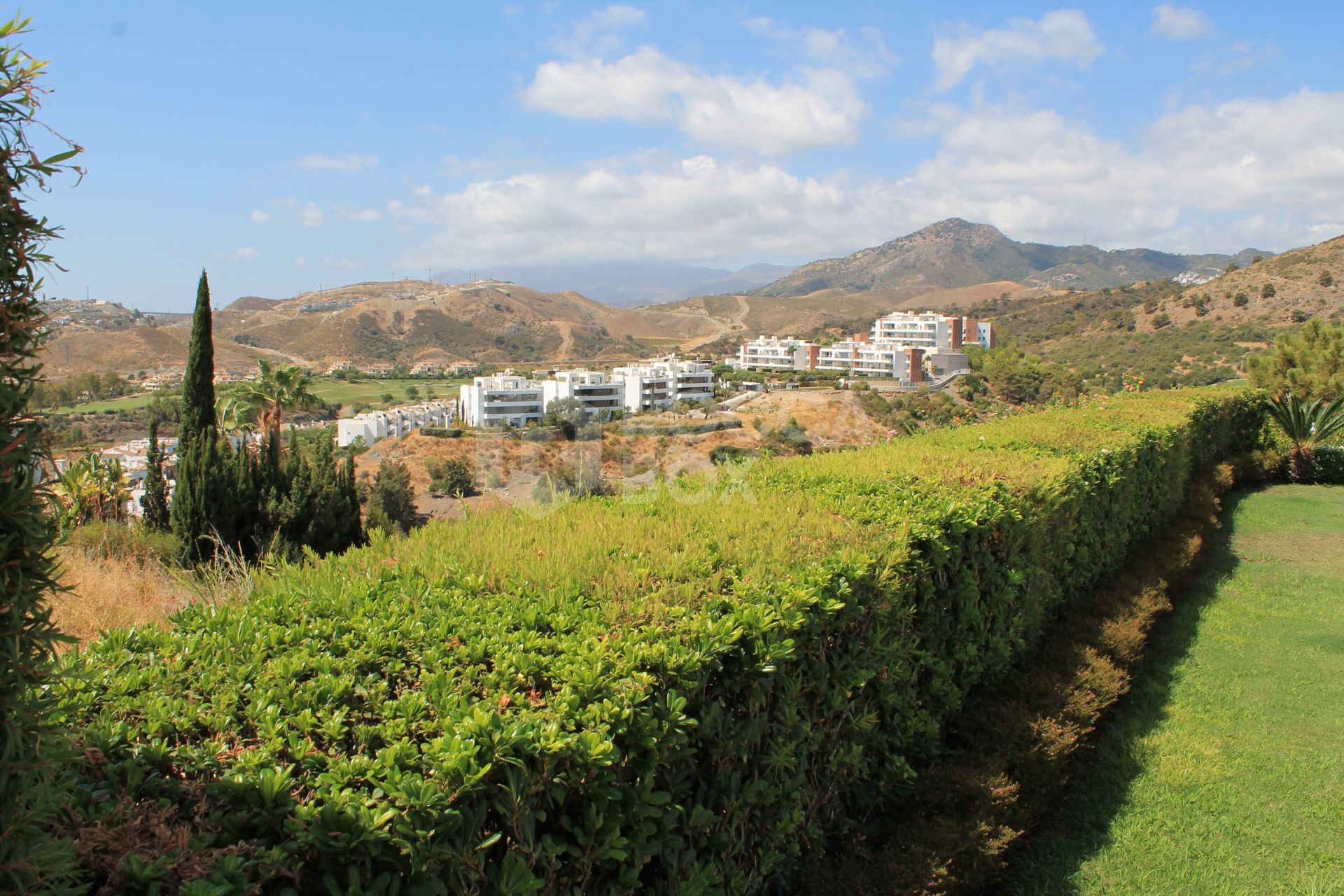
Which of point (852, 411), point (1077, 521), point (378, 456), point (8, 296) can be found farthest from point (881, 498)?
point (378, 456)

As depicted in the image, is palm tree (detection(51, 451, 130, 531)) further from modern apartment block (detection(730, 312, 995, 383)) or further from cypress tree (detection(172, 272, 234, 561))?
modern apartment block (detection(730, 312, 995, 383))

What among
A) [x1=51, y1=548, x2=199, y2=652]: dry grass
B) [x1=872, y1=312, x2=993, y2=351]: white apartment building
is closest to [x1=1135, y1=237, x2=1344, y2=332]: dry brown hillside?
[x1=872, y1=312, x2=993, y2=351]: white apartment building

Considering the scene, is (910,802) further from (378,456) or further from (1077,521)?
(378,456)

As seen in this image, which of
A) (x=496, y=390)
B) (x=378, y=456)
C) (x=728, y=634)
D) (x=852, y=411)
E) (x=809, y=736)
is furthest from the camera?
(x=496, y=390)

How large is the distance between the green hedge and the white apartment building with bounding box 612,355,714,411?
5537cm

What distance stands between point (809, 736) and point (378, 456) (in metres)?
39.7

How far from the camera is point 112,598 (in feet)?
16.3

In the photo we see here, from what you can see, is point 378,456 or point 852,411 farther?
point 378,456

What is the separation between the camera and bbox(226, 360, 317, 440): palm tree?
30838 millimetres

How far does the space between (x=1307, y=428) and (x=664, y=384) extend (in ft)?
185

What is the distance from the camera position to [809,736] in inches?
107

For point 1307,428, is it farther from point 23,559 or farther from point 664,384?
point 664,384

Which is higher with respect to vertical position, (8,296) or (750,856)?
(8,296)

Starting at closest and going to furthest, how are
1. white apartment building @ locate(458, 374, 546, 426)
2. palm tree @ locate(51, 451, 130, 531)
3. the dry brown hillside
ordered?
palm tree @ locate(51, 451, 130, 531), the dry brown hillside, white apartment building @ locate(458, 374, 546, 426)
